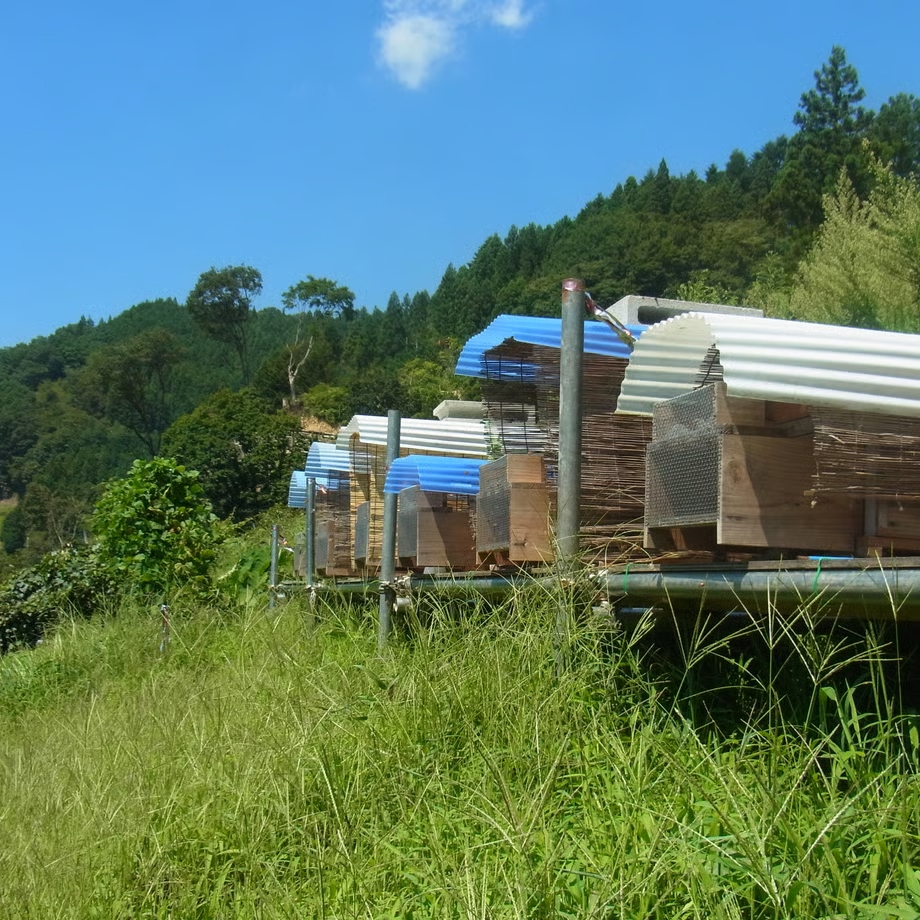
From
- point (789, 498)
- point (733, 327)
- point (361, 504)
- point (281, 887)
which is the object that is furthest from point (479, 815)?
point (361, 504)

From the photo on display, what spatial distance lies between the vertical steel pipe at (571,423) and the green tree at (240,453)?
91.3 feet

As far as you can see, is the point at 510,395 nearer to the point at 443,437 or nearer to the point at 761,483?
the point at 443,437

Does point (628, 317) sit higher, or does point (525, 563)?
point (628, 317)

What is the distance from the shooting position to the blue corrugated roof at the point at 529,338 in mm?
5312

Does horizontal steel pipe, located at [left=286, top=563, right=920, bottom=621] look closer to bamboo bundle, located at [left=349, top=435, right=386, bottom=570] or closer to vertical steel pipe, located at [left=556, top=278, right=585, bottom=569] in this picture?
vertical steel pipe, located at [left=556, top=278, right=585, bottom=569]

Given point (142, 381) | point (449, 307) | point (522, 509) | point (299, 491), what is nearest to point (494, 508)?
point (522, 509)

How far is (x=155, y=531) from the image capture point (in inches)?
576

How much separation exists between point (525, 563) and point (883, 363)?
7.32ft

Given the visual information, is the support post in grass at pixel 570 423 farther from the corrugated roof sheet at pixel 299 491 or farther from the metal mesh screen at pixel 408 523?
the corrugated roof sheet at pixel 299 491

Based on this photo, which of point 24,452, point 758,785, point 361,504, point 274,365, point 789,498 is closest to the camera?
point 758,785

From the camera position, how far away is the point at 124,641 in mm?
10359

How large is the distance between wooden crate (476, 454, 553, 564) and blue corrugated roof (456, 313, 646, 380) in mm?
566

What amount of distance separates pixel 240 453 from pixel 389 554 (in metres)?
29.6

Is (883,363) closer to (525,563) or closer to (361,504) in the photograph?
(525,563)
